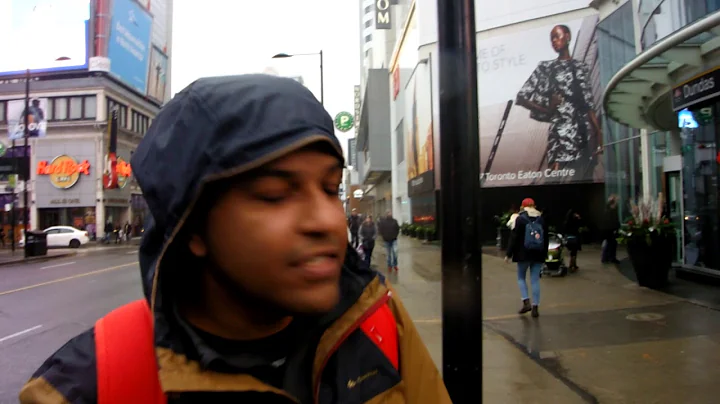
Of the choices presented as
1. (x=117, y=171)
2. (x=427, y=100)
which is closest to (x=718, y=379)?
(x=427, y=100)

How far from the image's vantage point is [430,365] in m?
1.33

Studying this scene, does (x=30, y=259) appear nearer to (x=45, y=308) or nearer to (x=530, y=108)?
(x=45, y=308)

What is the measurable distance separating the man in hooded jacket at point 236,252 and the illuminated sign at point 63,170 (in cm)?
4591

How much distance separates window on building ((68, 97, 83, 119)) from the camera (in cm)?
4331

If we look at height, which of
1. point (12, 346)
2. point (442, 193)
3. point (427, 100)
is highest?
point (427, 100)

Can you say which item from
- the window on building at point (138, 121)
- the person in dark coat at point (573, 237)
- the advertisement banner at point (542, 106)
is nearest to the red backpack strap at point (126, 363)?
the person in dark coat at point (573, 237)

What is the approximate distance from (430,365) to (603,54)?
843 inches

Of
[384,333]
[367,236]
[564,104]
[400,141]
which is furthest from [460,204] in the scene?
[400,141]

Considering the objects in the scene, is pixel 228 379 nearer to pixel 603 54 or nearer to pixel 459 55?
pixel 459 55

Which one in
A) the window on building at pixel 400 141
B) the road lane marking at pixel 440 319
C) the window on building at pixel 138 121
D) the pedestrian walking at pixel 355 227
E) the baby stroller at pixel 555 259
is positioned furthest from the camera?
the window on building at pixel 138 121

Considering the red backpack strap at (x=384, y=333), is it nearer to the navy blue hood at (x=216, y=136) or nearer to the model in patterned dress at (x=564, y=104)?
the navy blue hood at (x=216, y=136)

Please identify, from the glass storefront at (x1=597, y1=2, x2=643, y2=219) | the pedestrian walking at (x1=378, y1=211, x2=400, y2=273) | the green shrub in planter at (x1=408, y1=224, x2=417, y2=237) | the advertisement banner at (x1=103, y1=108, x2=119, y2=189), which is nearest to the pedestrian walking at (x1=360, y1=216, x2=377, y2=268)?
the pedestrian walking at (x1=378, y1=211, x2=400, y2=273)

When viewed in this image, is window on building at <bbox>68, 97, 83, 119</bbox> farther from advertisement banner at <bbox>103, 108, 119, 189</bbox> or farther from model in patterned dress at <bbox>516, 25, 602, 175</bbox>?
model in patterned dress at <bbox>516, 25, 602, 175</bbox>

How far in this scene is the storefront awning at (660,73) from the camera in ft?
24.0
